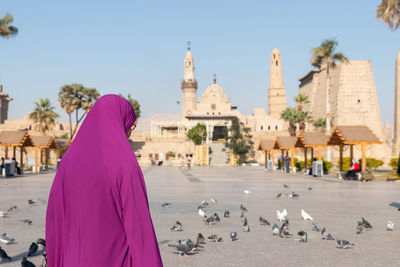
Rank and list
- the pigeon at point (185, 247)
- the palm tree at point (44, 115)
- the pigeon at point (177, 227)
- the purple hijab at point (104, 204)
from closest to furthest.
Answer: the purple hijab at point (104, 204)
the pigeon at point (185, 247)
the pigeon at point (177, 227)
the palm tree at point (44, 115)

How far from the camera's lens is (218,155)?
72.9 meters

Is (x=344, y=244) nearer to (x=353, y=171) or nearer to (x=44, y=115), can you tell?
(x=353, y=171)

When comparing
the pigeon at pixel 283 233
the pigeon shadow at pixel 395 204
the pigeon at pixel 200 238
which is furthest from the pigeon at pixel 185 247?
the pigeon shadow at pixel 395 204

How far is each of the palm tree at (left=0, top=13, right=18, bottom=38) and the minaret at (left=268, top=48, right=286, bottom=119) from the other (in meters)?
81.3

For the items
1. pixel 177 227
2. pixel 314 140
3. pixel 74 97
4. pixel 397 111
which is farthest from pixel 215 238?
pixel 74 97

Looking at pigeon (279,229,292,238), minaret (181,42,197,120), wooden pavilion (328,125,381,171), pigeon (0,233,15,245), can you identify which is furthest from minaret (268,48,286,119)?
pigeon (0,233,15,245)

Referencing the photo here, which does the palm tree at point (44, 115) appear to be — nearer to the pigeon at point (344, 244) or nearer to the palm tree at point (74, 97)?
the palm tree at point (74, 97)

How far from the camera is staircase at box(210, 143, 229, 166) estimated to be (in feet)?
233

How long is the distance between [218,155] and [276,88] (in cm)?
4355

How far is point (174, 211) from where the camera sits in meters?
11.0

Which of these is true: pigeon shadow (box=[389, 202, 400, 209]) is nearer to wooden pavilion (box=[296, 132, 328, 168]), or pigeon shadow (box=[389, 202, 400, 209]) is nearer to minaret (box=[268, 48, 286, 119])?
wooden pavilion (box=[296, 132, 328, 168])

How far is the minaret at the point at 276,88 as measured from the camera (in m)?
110

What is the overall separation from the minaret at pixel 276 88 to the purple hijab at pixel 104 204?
10918cm

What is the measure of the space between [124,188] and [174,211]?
874cm
